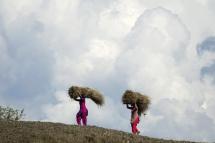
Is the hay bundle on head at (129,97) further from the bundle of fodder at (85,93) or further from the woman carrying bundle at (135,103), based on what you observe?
the bundle of fodder at (85,93)

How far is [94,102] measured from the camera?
32.5m

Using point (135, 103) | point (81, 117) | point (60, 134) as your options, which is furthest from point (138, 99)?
point (60, 134)

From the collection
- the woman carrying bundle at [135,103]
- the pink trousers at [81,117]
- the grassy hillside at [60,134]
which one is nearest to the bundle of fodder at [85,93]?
the pink trousers at [81,117]

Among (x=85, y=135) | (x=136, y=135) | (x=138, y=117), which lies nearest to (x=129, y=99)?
(x=138, y=117)

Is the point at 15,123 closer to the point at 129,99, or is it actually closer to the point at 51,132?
the point at 51,132

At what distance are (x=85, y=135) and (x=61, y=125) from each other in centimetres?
278

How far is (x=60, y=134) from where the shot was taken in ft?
85.7

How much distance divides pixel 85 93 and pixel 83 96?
0.28 metres

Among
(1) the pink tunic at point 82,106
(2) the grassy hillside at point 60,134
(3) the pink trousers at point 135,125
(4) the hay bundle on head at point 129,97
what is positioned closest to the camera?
Result: (2) the grassy hillside at point 60,134

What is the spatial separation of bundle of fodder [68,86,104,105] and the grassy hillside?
3.66 metres

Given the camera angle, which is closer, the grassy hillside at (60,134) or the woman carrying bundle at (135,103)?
the grassy hillside at (60,134)

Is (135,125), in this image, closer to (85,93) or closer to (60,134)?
(85,93)

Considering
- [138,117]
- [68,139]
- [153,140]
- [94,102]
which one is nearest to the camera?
[68,139]

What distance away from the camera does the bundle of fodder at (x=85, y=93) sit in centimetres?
3209
